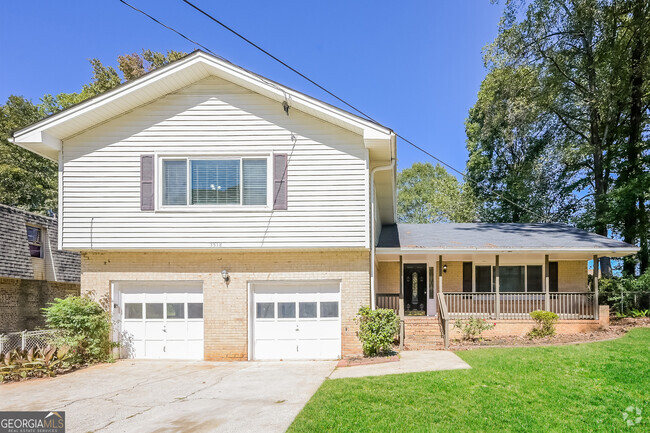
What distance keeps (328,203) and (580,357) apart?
666 cm

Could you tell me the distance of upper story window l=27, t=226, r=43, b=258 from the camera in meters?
15.8

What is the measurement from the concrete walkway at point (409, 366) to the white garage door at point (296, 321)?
175 centimetres

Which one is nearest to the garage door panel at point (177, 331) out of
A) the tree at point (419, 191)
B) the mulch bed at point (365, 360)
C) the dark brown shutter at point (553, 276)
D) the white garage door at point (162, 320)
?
the white garage door at point (162, 320)

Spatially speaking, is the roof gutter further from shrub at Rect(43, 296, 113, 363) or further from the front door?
shrub at Rect(43, 296, 113, 363)

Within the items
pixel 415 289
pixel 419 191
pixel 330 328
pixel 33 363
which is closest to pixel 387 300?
pixel 415 289

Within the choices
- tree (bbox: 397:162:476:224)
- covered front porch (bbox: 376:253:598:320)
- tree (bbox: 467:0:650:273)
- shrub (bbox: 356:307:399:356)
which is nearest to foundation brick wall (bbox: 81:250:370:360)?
shrub (bbox: 356:307:399:356)

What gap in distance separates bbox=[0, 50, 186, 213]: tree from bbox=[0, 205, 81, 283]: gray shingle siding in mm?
11929

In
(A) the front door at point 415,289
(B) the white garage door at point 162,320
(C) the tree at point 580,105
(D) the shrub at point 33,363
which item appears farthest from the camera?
(C) the tree at point 580,105

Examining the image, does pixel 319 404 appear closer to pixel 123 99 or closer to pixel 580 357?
pixel 580 357

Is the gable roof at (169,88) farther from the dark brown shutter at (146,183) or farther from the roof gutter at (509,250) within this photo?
the roof gutter at (509,250)

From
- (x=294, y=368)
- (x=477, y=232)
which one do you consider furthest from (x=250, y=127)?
(x=477, y=232)

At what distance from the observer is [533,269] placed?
16344 mm

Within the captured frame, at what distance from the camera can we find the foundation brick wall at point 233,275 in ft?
34.7

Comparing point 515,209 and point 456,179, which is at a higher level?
point 456,179
